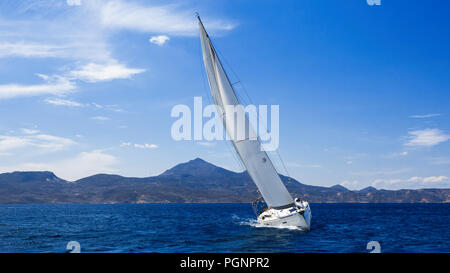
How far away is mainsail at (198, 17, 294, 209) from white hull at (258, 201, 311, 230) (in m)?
0.91

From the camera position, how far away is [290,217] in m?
33.7

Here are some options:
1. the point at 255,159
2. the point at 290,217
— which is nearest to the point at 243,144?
the point at 255,159

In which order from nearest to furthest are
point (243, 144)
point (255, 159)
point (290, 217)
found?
point (290, 217), point (243, 144), point (255, 159)

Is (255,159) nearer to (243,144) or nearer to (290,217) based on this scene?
(243,144)

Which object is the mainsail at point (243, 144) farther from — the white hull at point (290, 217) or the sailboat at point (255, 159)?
the white hull at point (290, 217)

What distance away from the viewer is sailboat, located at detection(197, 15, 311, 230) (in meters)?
33.7

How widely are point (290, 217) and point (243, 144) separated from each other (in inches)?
355

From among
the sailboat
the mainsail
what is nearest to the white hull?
the sailboat

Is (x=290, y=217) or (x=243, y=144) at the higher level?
(x=243, y=144)

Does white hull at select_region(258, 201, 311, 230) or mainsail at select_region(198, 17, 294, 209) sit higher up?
mainsail at select_region(198, 17, 294, 209)

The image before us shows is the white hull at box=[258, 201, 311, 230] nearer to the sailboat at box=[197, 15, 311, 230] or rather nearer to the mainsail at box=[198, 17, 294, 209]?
the sailboat at box=[197, 15, 311, 230]

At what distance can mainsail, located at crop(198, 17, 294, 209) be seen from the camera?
1328 inches
